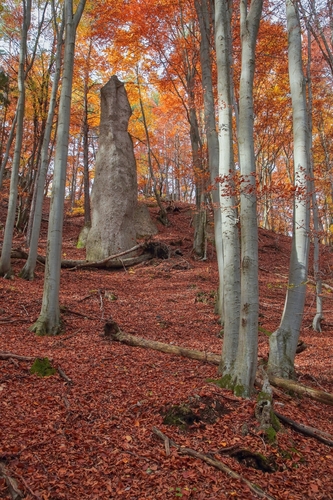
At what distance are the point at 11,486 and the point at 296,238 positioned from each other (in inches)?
157

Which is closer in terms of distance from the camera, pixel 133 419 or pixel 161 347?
pixel 133 419

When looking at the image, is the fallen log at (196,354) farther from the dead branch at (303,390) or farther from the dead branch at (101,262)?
the dead branch at (101,262)

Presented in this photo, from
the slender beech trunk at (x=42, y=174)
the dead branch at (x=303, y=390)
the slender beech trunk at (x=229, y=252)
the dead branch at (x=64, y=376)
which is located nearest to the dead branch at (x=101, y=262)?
the slender beech trunk at (x=42, y=174)

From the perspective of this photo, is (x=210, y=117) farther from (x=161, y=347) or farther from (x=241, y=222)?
(x=161, y=347)

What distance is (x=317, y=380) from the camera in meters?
5.24

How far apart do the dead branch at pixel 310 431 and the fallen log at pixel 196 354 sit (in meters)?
0.76

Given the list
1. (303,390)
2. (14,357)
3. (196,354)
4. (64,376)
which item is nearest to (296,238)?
(303,390)

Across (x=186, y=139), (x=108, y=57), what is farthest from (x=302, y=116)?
(x=186, y=139)

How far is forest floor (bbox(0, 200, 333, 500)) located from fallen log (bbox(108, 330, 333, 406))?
101mm

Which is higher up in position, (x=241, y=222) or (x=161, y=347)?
(x=241, y=222)

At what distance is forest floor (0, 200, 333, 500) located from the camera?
2521mm

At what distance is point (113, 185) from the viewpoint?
11641 mm

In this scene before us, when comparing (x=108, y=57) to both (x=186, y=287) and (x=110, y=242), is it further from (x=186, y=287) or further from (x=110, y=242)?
(x=186, y=287)

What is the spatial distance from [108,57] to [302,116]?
1188 centimetres
